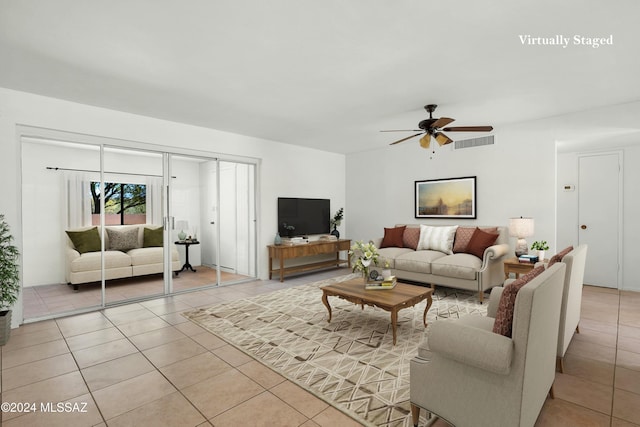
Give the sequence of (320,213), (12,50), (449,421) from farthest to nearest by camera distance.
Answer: (320,213)
(12,50)
(449,421)

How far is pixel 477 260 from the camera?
467 cm

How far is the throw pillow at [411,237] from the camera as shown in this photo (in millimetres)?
5754

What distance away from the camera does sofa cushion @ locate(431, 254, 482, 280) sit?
14.7 ft

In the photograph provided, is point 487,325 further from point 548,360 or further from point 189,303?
point 189,303

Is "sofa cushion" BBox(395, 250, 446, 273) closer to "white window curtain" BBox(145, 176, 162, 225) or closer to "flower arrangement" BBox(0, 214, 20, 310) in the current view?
"white window curtain" BBox(145, 176, 162, 225)

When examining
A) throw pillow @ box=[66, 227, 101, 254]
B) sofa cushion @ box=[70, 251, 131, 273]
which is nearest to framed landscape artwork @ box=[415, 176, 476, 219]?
sofa cushion @ box=[70, 251, 131, 273]

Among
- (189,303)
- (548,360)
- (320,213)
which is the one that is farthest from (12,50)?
(320,213)

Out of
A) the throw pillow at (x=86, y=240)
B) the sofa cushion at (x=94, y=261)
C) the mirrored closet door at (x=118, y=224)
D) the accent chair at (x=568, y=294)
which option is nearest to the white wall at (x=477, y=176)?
the accent chair at (x=568, y=294)

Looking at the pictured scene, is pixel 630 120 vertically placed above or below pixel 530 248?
above

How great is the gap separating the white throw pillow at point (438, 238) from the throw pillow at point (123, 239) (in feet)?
15.0

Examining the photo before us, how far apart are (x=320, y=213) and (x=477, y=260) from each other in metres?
3.32

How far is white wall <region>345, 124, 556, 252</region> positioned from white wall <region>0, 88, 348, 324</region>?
2.41ft

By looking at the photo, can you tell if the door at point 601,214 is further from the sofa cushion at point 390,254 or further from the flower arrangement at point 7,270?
the flower arrangement at point 7,270

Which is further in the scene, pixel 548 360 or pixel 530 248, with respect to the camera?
pixel 530 248
